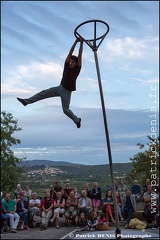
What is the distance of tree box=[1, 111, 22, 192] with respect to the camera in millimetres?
24453

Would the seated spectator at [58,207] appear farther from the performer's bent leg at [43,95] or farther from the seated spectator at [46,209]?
the performer's bent leg at [43,95]

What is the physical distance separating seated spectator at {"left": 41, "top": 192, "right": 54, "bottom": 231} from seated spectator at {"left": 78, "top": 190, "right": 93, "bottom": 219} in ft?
2.83

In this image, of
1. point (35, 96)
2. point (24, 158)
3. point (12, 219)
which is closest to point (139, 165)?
point (24, 158)

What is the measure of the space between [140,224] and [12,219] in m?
3.73

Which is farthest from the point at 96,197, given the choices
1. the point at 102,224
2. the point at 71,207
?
the point at 102,224

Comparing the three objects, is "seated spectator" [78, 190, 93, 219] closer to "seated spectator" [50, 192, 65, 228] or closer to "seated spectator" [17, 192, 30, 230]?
"seated spectator" [50, 192, 65, 228]

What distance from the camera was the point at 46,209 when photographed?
1105 cm

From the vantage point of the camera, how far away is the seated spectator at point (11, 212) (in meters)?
10.7

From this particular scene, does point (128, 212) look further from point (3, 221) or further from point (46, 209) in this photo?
point (3, 221)

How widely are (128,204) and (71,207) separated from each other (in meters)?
1.75

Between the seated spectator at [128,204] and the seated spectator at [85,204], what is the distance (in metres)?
1.03

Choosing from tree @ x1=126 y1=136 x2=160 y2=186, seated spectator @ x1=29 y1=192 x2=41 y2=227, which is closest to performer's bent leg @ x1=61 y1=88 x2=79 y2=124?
seated spectator @ x1=29 y1=192 x2=41 y2=227

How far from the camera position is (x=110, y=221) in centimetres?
1121

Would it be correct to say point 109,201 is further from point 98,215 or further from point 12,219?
point 12,219
